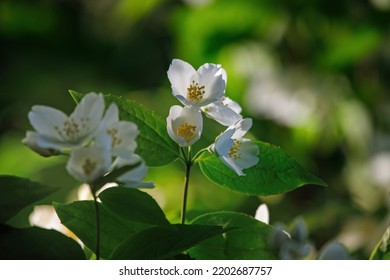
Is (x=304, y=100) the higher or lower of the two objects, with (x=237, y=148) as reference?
lower

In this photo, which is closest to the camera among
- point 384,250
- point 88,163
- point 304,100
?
point 88,163

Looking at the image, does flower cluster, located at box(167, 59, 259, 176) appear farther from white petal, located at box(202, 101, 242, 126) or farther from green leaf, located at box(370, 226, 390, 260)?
green leaf, located at box(370, 226, 390, 260)

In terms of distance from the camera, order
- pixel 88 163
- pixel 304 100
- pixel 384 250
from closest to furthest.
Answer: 1. pixel 88 163
2. pixel 384 250
3. pixel 304 100

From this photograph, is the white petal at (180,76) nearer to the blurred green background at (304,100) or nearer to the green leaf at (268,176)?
the green leaf at (268,176)

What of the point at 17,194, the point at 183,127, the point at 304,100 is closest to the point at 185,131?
the point at 183,127

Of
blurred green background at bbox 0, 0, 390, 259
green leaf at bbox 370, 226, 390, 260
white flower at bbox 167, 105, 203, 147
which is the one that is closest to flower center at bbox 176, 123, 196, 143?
white flower at bbox 167, 105, 203, 147

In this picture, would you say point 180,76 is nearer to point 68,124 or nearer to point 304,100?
point 68,124

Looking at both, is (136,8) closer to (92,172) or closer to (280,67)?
(280,67)
